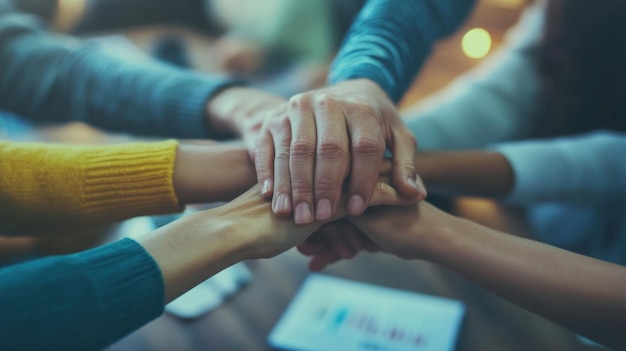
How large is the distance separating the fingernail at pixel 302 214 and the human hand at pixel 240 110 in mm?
145

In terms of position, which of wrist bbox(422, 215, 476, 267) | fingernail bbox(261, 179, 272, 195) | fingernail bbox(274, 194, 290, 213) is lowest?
wrist bbox(422, 215, 476, 267)

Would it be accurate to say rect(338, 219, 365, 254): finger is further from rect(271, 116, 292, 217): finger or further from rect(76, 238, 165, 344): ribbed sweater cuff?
rect(76, 238, 165, 344): ribbed sweater cuff

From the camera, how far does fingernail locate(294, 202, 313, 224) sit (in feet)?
1.80

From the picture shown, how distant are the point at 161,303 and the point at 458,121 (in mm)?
637

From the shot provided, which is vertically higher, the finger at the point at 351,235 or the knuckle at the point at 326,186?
the knuckle at the point at 326,186

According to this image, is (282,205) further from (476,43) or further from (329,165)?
(476,43)

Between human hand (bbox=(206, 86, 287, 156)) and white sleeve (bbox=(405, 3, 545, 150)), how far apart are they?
0.91ft

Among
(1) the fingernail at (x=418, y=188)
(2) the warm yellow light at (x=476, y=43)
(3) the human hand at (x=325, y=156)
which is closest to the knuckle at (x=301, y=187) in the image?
(3) the human hand at (x=325, y=156)

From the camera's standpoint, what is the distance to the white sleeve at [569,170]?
0.79 m

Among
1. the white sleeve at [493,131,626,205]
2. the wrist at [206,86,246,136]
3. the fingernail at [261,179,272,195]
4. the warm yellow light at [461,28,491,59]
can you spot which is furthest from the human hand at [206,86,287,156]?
the warm yellow light at [461,28,491,59]

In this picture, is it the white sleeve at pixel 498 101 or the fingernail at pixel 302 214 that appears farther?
the white sleeve at pixel 498 101

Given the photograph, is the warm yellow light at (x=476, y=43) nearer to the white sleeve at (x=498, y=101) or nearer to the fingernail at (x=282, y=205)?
the white sleeve at (x=498, y=101)

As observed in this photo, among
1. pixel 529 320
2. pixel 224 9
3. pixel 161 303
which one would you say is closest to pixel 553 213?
pixel 529 320

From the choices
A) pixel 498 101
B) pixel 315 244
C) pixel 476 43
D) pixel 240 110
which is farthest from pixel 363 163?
pixel 476 43
